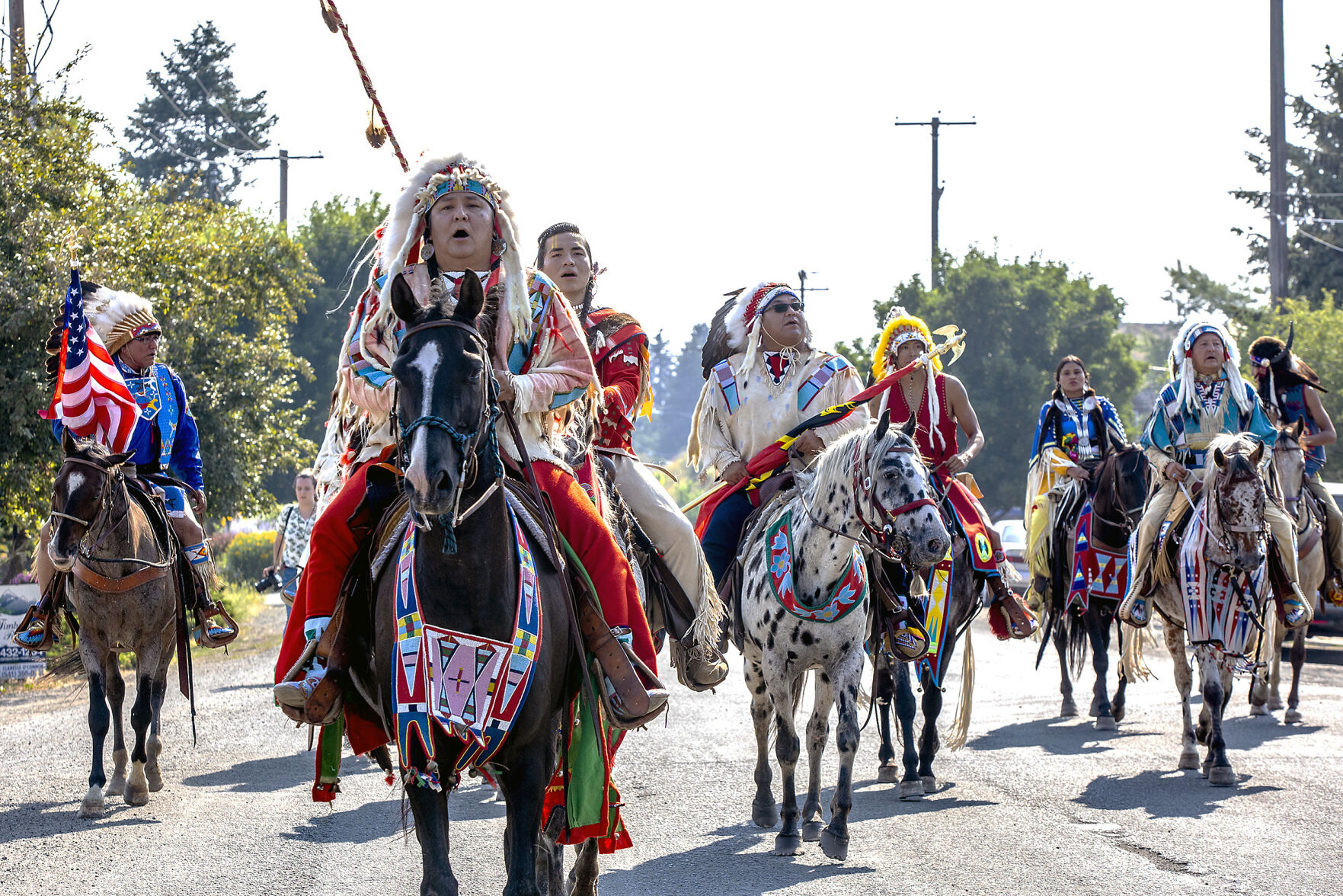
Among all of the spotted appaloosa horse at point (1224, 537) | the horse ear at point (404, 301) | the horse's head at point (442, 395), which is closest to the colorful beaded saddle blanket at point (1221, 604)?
the spotted appaloosa horse at point (1224, 537)

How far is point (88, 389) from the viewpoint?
29.3 ft

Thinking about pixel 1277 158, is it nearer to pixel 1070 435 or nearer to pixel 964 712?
pixel 1070 435

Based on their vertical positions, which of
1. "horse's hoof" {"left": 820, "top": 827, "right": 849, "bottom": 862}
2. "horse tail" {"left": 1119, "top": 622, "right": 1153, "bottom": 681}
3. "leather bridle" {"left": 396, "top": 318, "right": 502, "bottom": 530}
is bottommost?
"horse's hoof" {"left": 820, "top": 827, "right": 849, "bottom": 862}

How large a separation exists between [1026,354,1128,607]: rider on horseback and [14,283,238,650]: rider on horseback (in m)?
7.72

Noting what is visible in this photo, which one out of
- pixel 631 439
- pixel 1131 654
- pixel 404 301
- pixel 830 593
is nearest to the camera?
pixel 404 301

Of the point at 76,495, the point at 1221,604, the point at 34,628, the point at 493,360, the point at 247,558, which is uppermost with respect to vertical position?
the point at 493,360

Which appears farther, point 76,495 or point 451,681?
point 76,495

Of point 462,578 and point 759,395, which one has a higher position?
point 759,395

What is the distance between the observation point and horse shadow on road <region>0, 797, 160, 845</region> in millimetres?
7977

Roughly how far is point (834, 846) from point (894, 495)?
1.88 m

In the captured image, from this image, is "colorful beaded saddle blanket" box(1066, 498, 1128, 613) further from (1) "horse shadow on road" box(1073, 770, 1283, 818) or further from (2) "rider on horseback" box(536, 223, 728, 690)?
(2) "rider on horseback" box(536, 223, 728, 690)

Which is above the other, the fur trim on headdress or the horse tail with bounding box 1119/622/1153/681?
→ the fur trim on headdress

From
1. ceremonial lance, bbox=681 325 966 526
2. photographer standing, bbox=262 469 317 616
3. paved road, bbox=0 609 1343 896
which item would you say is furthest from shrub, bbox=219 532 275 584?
ceremonial lance, bbox=681 325 966 526

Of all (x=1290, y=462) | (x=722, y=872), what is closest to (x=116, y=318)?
(x=722, y=872)
